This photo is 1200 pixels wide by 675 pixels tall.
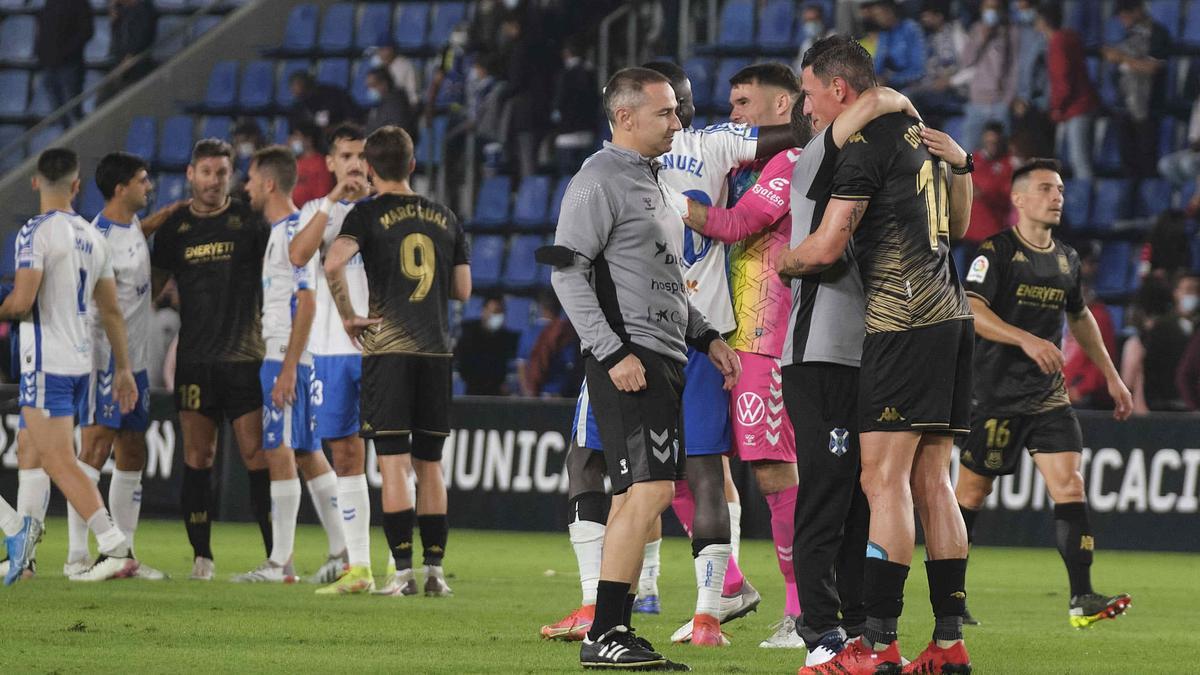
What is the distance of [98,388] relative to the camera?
10414 millimetres

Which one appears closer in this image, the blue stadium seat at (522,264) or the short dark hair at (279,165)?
the short dark hair at (279,165)

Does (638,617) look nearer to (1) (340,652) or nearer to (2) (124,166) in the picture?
(1) (340,652)

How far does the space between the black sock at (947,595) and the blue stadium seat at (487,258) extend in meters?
13.7

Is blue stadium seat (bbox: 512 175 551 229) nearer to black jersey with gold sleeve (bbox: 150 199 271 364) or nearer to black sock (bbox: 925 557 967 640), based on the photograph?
black jersey with gold sleeve (bbox: 150 199 271 364)

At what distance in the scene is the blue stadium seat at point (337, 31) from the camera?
2350 cm

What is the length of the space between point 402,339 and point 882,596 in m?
3.77

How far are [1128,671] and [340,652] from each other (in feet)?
9.99

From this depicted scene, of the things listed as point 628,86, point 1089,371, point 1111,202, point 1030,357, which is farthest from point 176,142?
point 628,86

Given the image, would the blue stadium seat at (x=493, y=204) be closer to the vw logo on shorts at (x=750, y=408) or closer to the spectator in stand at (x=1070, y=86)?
the spectator in stand at (x=1070, y=86)

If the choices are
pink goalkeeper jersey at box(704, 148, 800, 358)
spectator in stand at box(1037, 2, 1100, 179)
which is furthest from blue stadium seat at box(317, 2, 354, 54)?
pink goalkeeper jersey at box(704, 148, 800, 358)

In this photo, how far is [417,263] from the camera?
30.8 feet

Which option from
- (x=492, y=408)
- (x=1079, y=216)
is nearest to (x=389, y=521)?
(x=492, y=408)

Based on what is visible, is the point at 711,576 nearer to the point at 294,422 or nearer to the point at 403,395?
the point at 403,395

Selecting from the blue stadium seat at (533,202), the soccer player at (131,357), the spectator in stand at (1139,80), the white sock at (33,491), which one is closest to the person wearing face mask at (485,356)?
the blue stadium seat at (533,202)
